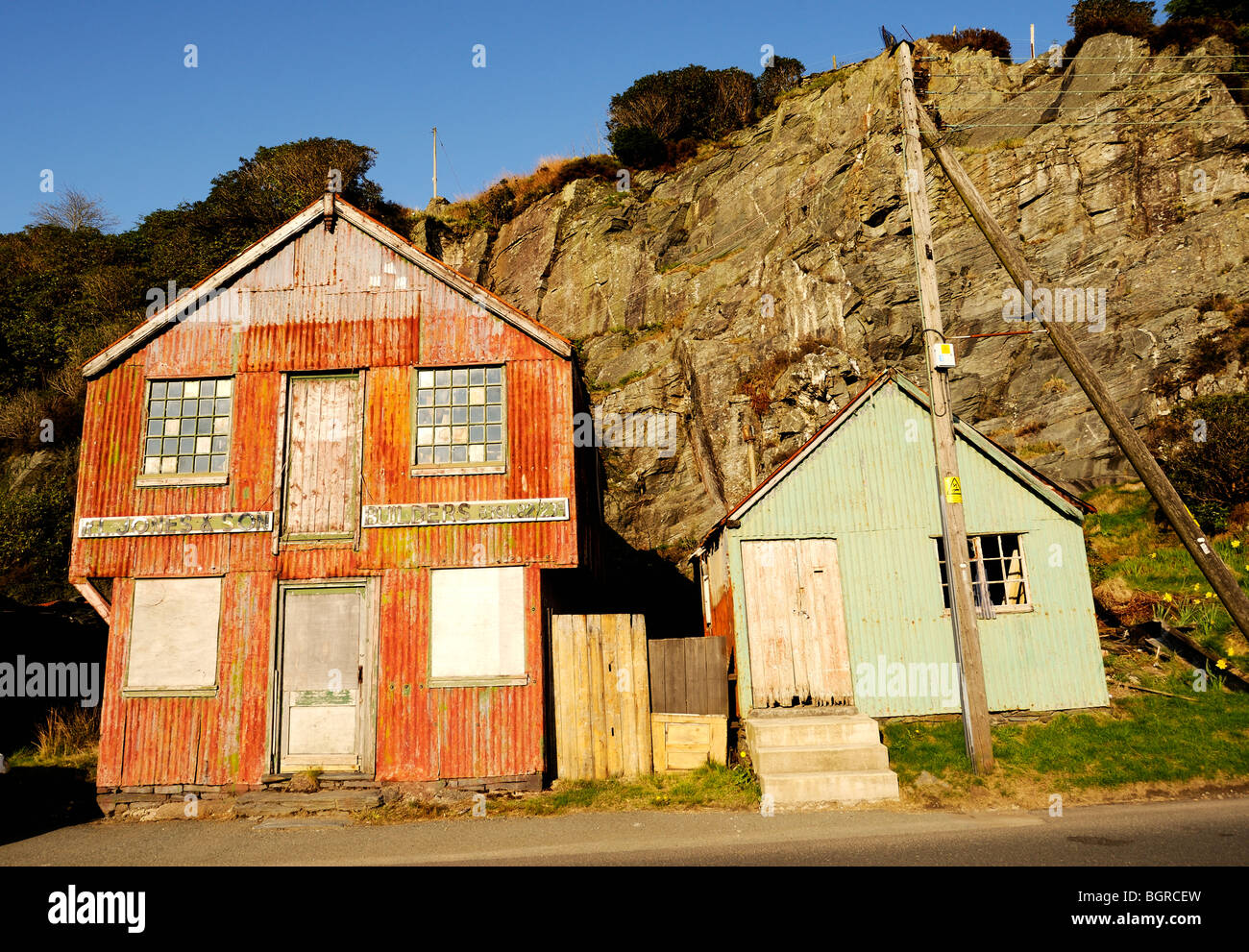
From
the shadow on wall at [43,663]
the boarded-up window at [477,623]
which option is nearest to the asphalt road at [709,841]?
the boarded-up window at [477,623]

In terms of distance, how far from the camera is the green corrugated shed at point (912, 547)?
12.8 m

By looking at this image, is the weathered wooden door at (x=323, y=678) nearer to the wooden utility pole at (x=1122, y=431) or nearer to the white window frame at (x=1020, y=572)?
the white window frame at (x=1020, y=572)

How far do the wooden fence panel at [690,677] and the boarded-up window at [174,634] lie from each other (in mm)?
7526

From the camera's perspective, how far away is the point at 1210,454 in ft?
59.7

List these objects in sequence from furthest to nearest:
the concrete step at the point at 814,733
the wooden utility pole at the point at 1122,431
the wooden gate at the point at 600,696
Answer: the wooden gate at the point at 600,696 < the concrete step at the point at 814,733 < the wooden utility pole at the point at 1122,431

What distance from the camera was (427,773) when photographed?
11406 millimetres

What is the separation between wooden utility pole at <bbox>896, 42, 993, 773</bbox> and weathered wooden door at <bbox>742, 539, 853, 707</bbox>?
91.2 inches

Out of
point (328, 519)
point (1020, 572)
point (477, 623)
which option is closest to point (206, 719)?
point (328, 519)

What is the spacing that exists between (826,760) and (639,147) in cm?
3386

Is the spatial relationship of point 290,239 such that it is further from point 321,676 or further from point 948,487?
point 948,487

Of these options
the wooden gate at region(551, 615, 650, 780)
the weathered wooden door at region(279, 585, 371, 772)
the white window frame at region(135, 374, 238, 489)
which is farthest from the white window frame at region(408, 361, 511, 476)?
the white window frame at region(135, 374, 238, 489)

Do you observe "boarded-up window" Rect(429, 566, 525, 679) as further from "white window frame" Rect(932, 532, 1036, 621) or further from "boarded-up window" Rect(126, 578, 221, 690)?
"white window frame" Rect(932, 532, 1036, 621)

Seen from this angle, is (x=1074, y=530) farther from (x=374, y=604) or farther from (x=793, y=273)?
(x=793, y=273)
